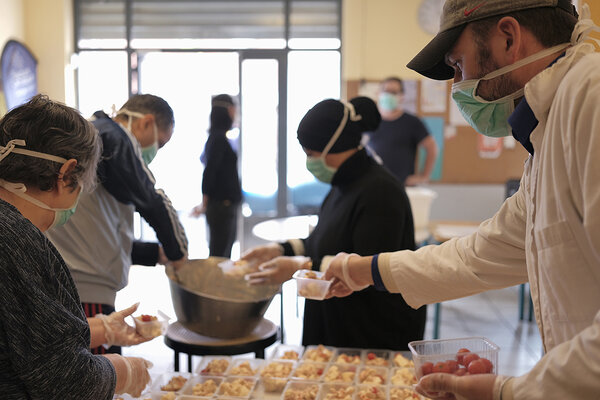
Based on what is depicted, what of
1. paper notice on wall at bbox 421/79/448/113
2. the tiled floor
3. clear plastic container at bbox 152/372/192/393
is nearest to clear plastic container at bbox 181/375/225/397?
clear plastic container at bbox 152/372/192/393

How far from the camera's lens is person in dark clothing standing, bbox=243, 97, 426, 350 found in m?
2.19

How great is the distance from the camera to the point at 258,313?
2283 millimetres

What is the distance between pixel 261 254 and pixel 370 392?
90 centimetres

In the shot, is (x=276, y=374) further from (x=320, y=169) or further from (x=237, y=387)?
(x=320, y=169)

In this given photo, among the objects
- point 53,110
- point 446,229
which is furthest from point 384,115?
point 53,110

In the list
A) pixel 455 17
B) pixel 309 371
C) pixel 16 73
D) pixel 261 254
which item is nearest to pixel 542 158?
pixel 455 17

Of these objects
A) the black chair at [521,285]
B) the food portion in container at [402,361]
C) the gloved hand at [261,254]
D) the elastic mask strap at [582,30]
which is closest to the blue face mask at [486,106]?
the elastic mask strap at [582,30]

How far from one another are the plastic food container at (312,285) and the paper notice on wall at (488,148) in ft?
18.3

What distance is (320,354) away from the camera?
207 centimetres

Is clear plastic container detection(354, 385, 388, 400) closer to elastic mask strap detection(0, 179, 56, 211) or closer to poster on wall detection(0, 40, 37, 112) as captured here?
elastic mask strap detection(0, 179, 56, 211)

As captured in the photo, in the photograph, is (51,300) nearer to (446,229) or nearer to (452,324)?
(446,229)

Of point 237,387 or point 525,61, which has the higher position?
point 525,61

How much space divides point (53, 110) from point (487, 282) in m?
1.11

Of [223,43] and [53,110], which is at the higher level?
[223,43]
